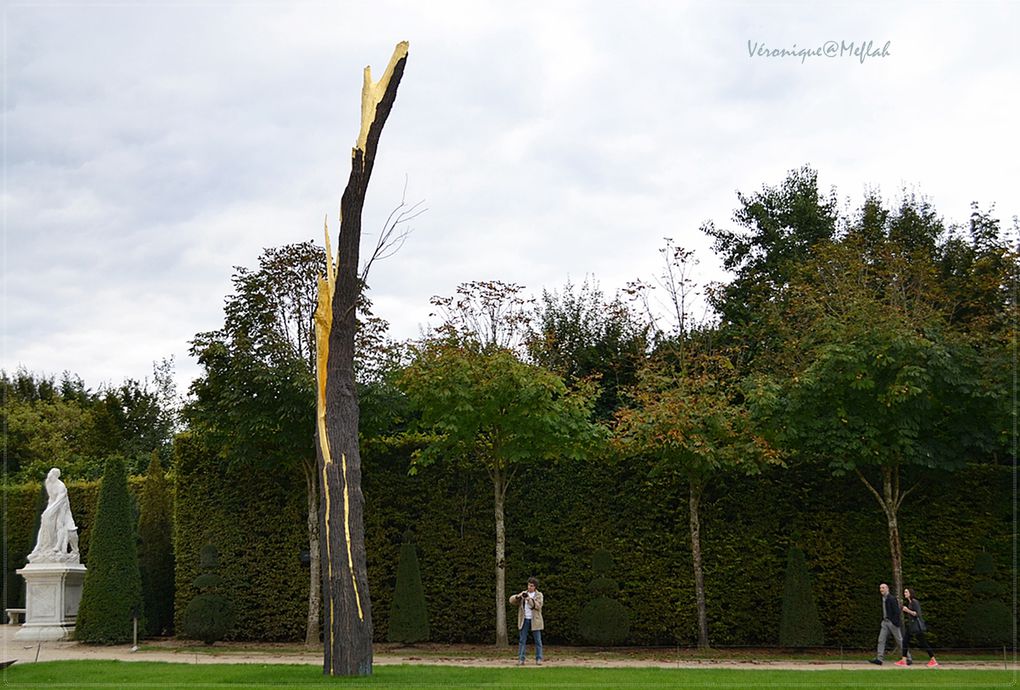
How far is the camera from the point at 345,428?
1301 cm

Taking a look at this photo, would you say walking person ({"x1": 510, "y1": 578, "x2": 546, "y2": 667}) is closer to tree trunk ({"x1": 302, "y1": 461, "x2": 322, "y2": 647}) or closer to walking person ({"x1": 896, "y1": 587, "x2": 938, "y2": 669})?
tree trunk ({"x1": 302, "y1": 461, "x2": 322, "y2": 647})

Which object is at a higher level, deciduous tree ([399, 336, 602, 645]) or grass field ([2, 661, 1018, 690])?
deciduous tree ([399, 336, 602, 645])

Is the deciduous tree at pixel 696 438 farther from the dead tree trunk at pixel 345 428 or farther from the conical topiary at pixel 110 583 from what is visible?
the conical topiary at pixel 110 583

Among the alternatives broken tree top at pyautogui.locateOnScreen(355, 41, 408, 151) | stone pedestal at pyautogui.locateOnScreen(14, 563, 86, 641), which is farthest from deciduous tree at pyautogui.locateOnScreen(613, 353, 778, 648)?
stone pedestal at pyautogui.locateOnScreen(14, 563, 86, 641)

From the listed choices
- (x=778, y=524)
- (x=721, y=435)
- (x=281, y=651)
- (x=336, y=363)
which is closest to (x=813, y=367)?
(x=721, y=435)

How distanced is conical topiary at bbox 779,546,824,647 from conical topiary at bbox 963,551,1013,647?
9.24 ft

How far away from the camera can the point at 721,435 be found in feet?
59.7

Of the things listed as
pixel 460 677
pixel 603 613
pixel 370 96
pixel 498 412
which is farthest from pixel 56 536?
pixel 370 96

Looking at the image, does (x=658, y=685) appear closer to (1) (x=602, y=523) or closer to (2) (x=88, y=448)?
(1) (x=602, y=523)

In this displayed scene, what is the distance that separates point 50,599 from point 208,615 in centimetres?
474

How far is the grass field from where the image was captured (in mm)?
12055

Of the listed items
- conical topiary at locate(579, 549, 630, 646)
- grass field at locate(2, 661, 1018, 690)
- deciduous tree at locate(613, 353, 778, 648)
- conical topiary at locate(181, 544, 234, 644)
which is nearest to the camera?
grass field at locate(2, 661, 1018, 690)

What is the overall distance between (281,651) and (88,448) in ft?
83.2

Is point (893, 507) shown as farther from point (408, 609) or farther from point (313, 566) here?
point (313, 566)
